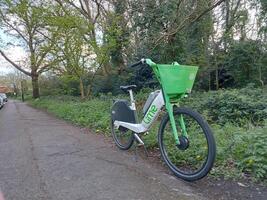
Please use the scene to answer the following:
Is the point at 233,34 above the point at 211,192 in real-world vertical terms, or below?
above

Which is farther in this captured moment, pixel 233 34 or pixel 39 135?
pixel 233 34

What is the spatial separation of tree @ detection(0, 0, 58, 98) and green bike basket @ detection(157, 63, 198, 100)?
975cm

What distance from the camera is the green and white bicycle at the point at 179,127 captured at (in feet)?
10.6

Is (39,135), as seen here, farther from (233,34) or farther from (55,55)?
(233,34)

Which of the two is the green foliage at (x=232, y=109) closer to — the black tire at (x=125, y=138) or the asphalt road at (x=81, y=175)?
the black tire at (x=125, y=138)

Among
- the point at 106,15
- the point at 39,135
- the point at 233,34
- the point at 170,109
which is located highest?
the point at 106,15

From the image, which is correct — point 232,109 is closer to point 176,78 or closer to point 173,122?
point 173,122

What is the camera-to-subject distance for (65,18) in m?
11.6

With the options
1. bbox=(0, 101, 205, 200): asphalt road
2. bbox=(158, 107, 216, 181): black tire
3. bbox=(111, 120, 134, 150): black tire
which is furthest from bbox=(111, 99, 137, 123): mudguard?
bbox=(158, 107, 216, 181): black tire

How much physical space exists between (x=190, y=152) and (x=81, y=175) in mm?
1451

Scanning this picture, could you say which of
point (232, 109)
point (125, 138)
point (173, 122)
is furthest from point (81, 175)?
point (232, 109)

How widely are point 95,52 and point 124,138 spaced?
24.8ft

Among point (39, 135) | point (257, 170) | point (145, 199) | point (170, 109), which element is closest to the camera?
point (145, 199)

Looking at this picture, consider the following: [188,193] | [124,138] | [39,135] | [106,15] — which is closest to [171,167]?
[188,193]
